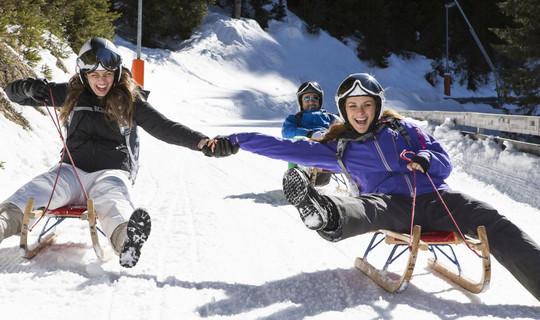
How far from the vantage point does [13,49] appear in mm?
7379

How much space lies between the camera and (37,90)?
3535mm

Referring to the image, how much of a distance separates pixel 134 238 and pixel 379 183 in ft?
5.31

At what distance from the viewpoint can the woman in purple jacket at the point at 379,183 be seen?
267 cm

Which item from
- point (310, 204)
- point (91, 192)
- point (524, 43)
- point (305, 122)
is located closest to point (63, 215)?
point (91, 192)

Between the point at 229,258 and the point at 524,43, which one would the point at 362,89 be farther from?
the point at 524,43

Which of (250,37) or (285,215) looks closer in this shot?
(285,215)

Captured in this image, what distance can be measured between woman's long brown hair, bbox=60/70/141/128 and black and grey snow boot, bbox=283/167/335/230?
57.8 inches

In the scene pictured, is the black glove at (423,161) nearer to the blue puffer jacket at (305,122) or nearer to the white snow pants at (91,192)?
the white snow pants at (91,192)

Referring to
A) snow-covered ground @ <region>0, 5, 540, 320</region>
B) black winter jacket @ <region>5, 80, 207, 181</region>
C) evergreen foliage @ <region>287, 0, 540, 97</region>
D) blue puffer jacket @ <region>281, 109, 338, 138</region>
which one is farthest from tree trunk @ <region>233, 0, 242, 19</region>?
black winter jacket @ <region>5, 80, 207, 181</region>

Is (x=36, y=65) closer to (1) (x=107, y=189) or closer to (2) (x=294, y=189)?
(1) (x=107, y=189)

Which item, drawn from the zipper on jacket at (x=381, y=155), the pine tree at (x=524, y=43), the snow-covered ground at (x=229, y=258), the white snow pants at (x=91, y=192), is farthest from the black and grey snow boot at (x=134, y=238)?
the pine tree at (x=524, y=43)

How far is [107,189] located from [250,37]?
24910mm

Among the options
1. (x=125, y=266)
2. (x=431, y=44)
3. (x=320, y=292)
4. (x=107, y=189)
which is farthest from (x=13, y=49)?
(x=431, y=44)

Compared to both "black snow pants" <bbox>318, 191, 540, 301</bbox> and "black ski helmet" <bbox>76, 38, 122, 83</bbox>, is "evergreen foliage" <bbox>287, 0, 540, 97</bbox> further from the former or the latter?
"black snow pants" <bbox>318, 191, 540, 301</bbox>
